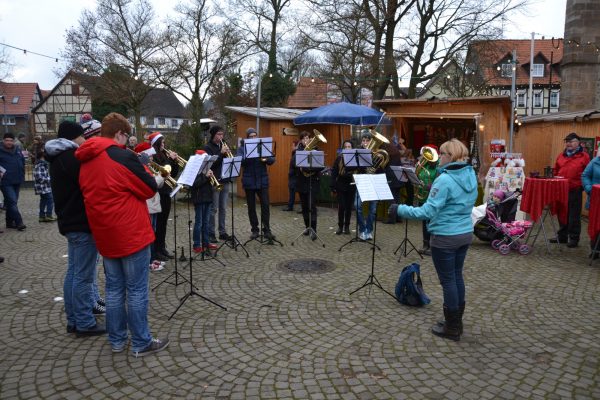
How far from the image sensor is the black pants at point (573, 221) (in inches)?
325

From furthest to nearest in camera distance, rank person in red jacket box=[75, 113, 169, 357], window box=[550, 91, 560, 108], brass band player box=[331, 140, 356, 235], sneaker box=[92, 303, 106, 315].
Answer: window box=[550, 91, 560, 108] → brass band player box=[331, 140, 356, 235] → sneaker box=[92, 303, 106, 315] → person in red jacket box=[75, 113, 169, 357]

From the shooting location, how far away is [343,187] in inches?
344

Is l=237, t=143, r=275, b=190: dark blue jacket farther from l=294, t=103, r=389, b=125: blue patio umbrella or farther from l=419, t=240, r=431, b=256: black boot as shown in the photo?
l=294, t=103, r=389, b=125: blue patio umbrella

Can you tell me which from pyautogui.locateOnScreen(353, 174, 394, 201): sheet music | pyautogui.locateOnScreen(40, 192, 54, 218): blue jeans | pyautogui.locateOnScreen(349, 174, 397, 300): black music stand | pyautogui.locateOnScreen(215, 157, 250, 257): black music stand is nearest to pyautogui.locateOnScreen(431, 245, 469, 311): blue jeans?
pyautogui.locateOnScreen(349, 174, 397, 300): black music stand

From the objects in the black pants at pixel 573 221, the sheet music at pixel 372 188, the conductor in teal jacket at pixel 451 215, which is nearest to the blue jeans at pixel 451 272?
the conductor in teal jacket at pixel 451 215

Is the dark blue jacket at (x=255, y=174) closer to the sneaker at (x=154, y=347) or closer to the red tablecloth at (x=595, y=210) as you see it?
the sneaker at (x=154, y=347)

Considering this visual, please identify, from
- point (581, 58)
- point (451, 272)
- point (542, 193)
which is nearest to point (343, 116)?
point (542, 193)

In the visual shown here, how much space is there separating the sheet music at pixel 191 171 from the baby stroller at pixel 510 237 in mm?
5306

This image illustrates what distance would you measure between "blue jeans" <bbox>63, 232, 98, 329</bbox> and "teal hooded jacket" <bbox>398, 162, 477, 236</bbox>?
3076mm

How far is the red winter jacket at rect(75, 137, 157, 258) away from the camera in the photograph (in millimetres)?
3627

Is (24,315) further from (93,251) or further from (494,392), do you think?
(494,392)

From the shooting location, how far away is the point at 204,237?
24.2 ft

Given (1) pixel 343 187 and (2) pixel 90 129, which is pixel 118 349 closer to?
(2) pixel 90 129

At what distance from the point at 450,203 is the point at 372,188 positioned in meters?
1.66
